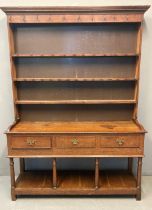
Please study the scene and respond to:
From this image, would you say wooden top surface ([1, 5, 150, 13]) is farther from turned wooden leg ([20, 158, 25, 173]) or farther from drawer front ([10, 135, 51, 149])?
turned wooden leg ([20, 158, 25, 173])

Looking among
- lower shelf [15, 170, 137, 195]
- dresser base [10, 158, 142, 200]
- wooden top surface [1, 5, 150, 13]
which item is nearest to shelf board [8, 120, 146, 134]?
dresser base [10, 158, 142, 200]

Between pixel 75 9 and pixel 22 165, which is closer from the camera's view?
pixel 75 9

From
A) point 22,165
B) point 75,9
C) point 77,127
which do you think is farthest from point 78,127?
point 75,9

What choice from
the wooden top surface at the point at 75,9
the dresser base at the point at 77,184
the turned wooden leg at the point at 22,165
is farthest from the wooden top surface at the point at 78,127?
the wooden top surface at the point at 75,9

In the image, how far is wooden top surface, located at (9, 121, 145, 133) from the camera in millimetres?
2303

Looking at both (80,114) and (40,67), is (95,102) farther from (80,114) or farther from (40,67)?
(40,67)

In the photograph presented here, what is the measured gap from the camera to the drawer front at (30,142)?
2.29m

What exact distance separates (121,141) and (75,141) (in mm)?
468

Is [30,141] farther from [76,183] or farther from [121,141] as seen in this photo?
[121,141]

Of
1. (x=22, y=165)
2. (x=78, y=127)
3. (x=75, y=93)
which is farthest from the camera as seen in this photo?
(x=22, y=165)

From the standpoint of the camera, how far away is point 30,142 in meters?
2.29

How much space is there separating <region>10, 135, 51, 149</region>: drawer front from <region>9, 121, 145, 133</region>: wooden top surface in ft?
0.23
